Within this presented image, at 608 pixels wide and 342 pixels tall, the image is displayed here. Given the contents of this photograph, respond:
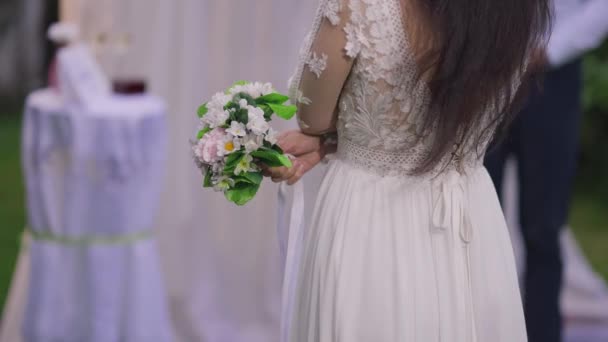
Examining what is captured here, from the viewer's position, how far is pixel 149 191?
3420 mm

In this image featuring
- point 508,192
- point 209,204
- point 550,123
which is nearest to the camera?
point 550,123

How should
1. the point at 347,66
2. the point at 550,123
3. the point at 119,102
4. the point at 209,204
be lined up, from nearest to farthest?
the point at 347,66 → the point at 550,123 → the point at 119,102 → the point at 209,204

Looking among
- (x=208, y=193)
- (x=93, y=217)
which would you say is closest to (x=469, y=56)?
(x=93, y=217)

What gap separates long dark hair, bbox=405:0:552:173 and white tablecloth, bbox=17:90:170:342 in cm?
166

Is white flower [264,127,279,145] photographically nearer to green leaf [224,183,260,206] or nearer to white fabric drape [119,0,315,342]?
green leaf [224,183,260,206]

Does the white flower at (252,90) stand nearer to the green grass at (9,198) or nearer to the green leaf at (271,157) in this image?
the green leaf at (271,157)

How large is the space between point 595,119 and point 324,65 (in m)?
5.14

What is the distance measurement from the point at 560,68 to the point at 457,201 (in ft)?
4.41

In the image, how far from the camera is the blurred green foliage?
20.6ft

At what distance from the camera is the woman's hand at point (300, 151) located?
2.05m

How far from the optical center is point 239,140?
5.93 feet

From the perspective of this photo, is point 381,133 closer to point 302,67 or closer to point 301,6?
point 302,67

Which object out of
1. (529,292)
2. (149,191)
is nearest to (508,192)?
(529,292)

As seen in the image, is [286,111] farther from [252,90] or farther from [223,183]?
[223,183]
